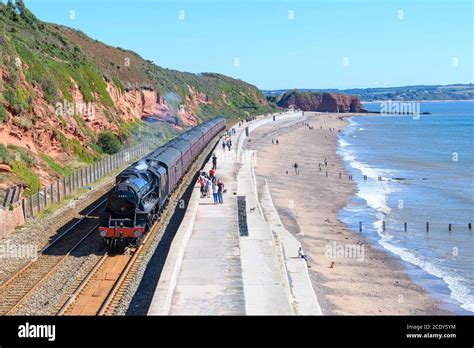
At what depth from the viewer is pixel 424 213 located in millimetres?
36531

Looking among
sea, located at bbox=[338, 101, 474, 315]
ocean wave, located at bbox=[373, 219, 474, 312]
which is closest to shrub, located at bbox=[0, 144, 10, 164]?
sea, located at bbox=[338, 101, 474, 315]

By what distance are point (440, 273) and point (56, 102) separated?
28007mm

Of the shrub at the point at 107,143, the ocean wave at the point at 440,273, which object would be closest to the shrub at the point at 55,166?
the shrub at the point at 107,143

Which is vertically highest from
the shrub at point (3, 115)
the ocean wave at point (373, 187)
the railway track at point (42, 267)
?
the shrub at point (3, 115)

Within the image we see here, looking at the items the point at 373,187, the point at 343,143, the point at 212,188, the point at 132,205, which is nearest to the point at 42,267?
the point at 132,205

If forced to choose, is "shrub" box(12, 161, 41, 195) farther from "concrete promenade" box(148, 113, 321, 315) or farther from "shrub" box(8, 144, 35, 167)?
"concrete promenade" box(148, 113, 321, 315)

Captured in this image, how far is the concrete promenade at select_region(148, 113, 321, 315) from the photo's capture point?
15.0m

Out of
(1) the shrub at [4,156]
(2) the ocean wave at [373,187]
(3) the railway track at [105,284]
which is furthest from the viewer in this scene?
(2) the ocean wave at [373,187]

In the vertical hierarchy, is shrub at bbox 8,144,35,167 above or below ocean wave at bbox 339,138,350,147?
above

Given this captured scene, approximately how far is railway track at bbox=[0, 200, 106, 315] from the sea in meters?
13.4

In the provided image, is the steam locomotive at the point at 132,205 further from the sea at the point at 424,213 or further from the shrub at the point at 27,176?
the sea at the point at 424,213

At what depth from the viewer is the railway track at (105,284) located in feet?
52.7
